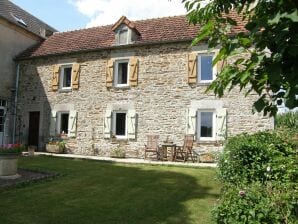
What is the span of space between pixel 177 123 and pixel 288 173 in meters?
9.83

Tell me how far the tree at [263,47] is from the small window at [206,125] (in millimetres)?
12916

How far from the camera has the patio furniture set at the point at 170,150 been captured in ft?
50.3

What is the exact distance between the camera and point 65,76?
64.5ft

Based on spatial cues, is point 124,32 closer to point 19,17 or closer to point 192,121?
point 192,121

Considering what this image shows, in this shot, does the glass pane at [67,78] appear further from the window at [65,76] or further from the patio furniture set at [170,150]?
the patio furniture set at [170,150]

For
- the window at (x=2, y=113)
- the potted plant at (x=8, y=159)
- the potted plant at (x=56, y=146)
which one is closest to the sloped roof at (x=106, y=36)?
the window at (x=2, y=113)

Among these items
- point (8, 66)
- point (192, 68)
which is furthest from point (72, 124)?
point (192, 68)

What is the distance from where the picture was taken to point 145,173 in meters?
11.5

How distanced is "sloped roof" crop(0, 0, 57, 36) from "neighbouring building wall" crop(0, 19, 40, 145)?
652 millimetres

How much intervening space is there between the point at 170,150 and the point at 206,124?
6.64 ft

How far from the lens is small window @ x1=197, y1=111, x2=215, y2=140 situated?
15.5 m

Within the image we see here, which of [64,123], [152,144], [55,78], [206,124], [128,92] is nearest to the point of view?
[206,124]

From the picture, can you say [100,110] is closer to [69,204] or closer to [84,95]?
[84,95]

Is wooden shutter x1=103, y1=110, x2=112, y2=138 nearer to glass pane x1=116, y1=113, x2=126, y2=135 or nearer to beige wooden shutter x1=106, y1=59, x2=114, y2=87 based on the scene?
glass pane x1=116, y1=113, x2=126, y2=135
